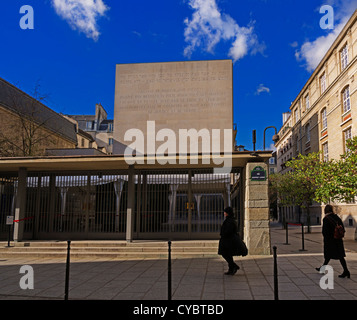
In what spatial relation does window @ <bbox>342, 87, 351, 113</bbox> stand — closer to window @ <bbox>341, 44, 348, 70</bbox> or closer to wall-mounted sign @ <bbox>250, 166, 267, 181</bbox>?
window @ <bbox>341, 44, 348, 70</bbox>

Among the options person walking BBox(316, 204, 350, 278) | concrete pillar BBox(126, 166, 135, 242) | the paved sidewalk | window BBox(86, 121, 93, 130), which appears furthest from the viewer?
window BBox(86, 121, 93, 130)

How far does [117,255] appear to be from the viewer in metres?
10.2

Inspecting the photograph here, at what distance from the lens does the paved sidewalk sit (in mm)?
5863

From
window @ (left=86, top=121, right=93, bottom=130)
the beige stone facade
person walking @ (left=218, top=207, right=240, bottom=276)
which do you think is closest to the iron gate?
person walking @ (left=218, top=207, right=240, bottom=276)

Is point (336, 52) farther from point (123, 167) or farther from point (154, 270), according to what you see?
point (154, 270)

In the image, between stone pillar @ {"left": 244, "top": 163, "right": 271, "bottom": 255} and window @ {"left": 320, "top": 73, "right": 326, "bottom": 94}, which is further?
window @ {"left": 320, "top": 73, "right": 326, "bottom": 94}

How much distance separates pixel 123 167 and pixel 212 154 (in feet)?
11.9

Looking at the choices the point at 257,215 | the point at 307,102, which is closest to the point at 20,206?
the point at 257,215

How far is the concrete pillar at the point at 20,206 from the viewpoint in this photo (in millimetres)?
11555

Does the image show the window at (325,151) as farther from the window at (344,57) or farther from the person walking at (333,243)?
the person walking at (333,243)

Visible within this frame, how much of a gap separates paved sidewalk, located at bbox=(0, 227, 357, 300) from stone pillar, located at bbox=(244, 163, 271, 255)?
52 cm

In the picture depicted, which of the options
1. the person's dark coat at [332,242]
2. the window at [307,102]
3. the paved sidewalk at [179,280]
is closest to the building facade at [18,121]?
the paved sidewalk at [179,280]

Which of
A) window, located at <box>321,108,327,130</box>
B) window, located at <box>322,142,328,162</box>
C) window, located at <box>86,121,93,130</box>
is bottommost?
window, located at <box>322,142,328,162</box>

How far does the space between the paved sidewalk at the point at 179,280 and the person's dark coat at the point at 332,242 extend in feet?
1.67
